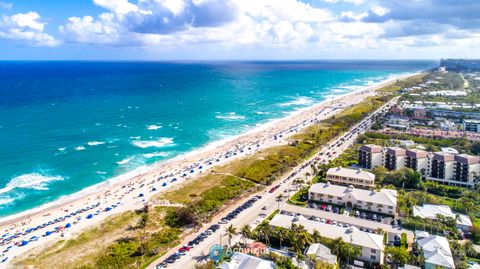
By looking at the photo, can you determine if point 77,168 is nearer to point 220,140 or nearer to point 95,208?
point 95,208

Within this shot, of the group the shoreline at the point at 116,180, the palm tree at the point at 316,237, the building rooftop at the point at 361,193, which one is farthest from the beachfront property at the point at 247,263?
the shoreline at the point at 116,180

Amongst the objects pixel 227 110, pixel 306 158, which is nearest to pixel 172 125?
pixel 227 110

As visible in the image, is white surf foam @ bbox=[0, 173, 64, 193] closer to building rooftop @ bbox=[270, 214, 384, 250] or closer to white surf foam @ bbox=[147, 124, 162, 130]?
white surf foam @ bbox=[147, 124, 162, 130]

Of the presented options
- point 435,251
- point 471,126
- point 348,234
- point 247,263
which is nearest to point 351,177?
point 348,234

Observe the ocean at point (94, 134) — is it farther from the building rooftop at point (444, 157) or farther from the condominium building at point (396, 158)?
the building rooftop at point (444, 157)

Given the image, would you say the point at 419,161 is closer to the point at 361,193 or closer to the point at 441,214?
the point at 361,193

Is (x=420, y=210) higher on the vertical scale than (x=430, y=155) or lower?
lower

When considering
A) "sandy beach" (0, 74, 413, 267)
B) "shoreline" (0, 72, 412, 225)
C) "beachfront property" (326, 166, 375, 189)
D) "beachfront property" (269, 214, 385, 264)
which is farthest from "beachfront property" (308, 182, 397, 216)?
"shoreline" (0, 72, 412, 225)
